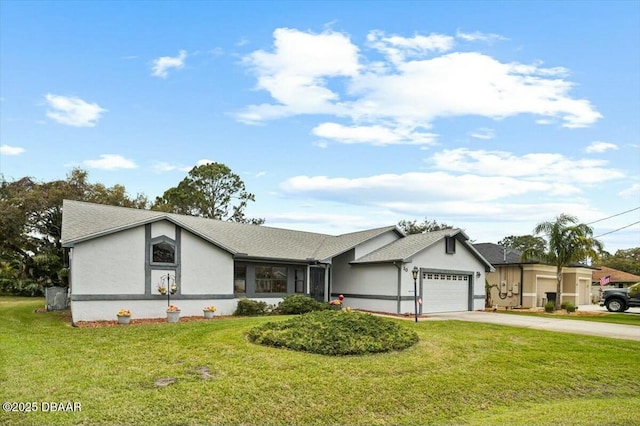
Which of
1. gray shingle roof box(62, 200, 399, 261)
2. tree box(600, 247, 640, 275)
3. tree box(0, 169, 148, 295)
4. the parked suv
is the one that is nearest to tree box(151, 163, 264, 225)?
tree box(0, 169, 148, 295)

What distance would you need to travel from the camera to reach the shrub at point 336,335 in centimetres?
983

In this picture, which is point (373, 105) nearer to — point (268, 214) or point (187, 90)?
point (187, 90)

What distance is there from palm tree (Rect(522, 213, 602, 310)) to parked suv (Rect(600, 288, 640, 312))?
3.06m

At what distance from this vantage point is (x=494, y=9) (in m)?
14.4

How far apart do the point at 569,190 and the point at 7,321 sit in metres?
A: 27.1

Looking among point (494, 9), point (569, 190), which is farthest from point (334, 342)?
point (569, 190)

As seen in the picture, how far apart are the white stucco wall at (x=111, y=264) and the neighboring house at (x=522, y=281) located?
2195 centimetres

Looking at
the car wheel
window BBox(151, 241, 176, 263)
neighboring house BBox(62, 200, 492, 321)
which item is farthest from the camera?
the car wheel

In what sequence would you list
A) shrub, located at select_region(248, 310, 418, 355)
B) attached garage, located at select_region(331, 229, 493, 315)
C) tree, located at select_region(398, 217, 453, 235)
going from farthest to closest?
tree, located at select_region(398, 217, 453, 235) < attached garage, located at select_region(331, 229, 493, 315) < shrub, located at select_region(248, 310, 418, 355)

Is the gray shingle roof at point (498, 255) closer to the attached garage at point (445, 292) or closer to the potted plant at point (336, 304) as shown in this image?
the attached garage at point (445, 292)

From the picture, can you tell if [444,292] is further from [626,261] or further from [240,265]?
[626,261]

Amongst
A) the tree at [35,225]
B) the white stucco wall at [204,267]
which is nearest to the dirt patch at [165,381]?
the white stucco wall at [204,267]

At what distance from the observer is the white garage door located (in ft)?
71.4

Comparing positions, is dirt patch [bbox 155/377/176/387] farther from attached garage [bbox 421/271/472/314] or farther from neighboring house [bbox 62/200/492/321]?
attached garage [bbox 421/271/472/314]
